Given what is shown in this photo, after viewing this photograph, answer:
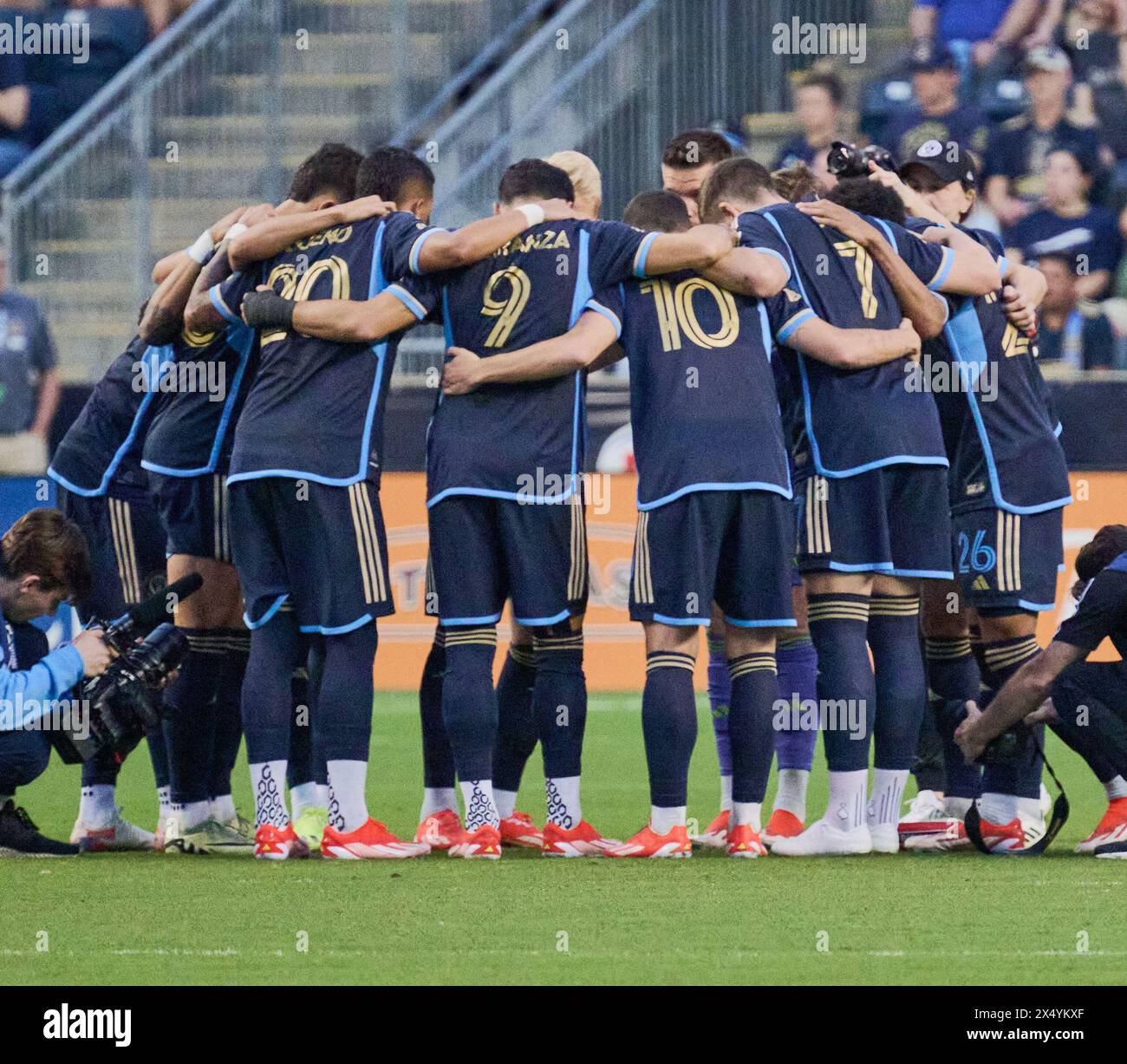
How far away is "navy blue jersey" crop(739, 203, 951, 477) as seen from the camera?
22.7ft

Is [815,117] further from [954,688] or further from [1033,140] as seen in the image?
[954,688]

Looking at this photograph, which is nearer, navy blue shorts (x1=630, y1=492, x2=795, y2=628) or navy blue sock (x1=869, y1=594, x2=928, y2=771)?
navy blue shorts (x1=630, y1=492, x2=795, y2=628)

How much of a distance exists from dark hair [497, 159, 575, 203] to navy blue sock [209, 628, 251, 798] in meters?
1.77

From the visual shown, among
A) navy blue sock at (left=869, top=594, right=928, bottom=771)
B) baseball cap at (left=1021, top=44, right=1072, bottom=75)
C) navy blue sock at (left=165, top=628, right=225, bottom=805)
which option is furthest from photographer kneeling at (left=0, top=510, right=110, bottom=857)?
baseball cap at (left=1021, top=44, right=1072, bottom=75)

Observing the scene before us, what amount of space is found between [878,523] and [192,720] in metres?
2.34

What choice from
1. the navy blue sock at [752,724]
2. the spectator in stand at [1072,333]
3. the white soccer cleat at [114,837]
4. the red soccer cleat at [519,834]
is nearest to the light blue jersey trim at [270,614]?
the white soccer cleat at [114,837]

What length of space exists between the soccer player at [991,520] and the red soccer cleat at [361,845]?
69.5 inches

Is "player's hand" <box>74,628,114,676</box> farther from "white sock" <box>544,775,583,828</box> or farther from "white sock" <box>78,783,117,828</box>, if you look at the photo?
"white sock" <box>544,775,583,828</box>

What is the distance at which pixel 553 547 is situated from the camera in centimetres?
683

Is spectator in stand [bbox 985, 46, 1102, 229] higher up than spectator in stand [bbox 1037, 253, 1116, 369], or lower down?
higher up

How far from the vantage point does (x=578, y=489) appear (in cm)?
690

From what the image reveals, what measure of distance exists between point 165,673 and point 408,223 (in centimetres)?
164

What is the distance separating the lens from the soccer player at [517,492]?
6.74 metres

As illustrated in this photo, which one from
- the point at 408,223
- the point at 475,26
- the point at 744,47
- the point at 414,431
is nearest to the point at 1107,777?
the point at 408,223
